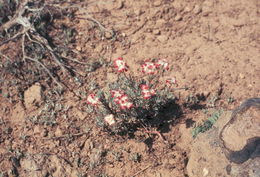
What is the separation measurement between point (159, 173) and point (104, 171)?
0.70 meters

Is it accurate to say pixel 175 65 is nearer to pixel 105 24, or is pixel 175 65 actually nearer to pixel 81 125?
pixel 105 24

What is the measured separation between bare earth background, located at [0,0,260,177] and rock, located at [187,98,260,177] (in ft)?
0.81

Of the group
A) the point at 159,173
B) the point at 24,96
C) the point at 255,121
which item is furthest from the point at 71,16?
the point at 255,121

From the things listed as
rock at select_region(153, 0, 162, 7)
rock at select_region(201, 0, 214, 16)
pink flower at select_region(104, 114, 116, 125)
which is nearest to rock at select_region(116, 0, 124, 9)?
rock at select_region(153, 0, 162, 7)

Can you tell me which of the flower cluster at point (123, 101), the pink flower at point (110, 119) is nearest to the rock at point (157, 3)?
the flower cluster at point (123, 101)

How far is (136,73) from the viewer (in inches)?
204

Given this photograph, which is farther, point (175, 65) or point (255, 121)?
point (175, 65)

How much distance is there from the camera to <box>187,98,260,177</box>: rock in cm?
382

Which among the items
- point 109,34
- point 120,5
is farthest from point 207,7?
point 109,34

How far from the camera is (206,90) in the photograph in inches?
198

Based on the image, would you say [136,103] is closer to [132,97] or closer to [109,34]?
[132,97]

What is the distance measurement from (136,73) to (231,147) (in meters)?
1.82

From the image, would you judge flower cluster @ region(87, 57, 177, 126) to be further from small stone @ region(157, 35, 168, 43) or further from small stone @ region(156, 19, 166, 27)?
small stone @ region(156, 19, 166, 27)

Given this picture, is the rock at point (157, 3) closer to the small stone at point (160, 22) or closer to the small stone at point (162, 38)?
the small stone at point (160, 22)
